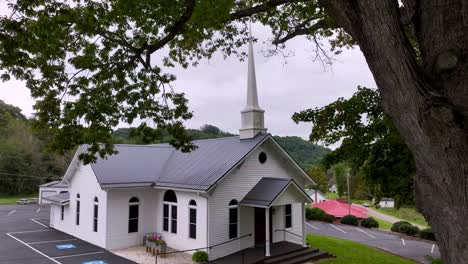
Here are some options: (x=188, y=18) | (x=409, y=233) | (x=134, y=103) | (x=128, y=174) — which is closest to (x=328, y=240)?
(x=409, y=233)

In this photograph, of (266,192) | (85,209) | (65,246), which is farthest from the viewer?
(85,209)

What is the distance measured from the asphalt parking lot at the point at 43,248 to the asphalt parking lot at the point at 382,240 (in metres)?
15.9

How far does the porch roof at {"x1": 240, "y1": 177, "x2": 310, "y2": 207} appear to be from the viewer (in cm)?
1675

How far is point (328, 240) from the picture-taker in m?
22.5

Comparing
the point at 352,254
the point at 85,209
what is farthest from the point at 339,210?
the point at 85,209

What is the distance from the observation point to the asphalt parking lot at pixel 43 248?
16406 mm

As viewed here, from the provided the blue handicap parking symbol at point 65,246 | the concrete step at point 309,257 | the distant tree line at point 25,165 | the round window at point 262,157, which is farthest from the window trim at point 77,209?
the distant tree line at point 25,165

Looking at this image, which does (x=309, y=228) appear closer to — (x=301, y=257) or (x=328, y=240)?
(x=328, y=240)

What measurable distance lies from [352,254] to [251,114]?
918 cm

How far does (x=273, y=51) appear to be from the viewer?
10719 millimetres

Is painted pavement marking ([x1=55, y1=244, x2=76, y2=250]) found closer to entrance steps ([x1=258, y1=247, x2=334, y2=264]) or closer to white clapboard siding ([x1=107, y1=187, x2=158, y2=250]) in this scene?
white clapboard siding ([x1=107, y1=187, x2=158, y2=250])

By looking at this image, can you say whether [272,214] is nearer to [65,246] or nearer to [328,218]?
[65,246]

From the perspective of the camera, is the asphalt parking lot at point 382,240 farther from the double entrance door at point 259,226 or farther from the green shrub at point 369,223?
the double entrance door at point 259,226

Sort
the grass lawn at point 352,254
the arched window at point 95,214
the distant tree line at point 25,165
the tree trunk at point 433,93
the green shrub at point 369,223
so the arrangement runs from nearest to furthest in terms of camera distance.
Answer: the tree trunk at point 433,93, the grass lawn at point 352,254, the arched window at point 95,214, the green shrub at point 369,223, the distant tree line at point 25,165
